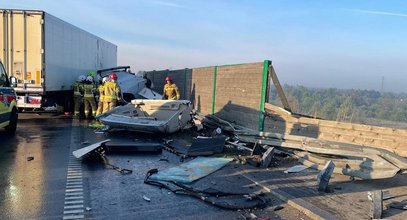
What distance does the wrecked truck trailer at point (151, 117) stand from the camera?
10641 mm

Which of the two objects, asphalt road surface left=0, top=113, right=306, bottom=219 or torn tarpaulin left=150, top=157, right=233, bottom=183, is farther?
torn tarpaulin left=150, top=157, right=233, bottom=183

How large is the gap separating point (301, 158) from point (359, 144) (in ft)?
4.12

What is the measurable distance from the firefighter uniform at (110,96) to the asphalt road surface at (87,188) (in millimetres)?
3622

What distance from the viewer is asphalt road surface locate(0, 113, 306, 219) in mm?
4727

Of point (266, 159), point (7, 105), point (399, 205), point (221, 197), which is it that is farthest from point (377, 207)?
point (7, 105)

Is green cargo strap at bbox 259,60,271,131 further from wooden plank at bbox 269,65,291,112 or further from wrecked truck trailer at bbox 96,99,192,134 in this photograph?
wrecked truck trailer at bbox 96,99,192,134

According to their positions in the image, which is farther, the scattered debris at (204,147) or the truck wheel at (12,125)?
the truck wheel at (12,125)

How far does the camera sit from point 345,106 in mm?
13195

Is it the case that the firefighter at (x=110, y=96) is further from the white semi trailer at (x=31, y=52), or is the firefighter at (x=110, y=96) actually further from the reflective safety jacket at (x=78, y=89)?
the reflective safety jacket at (x=78, y=89)

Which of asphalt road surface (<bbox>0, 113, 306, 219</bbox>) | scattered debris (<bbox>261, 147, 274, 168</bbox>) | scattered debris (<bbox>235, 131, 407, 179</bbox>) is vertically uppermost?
scattered debris (<bbox>235, 131, 407, 179</bbox>)

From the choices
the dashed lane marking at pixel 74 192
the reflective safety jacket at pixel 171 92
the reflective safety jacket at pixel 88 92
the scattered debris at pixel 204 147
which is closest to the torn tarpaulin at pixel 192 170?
the scattered debris at pixel 204 147

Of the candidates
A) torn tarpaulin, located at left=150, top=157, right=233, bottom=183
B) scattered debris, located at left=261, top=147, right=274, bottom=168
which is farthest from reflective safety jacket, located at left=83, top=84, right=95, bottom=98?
scattered debris, located at left=261, top=147, right=274, bottom=168

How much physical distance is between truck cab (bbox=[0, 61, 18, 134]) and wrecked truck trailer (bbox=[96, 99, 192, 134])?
2340 mm

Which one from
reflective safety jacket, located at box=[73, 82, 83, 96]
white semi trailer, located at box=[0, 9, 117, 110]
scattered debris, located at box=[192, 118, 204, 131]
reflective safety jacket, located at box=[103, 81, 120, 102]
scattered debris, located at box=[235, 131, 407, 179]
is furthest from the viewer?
reflective safety jacket, located at box=[73, 82, 83, 96]
